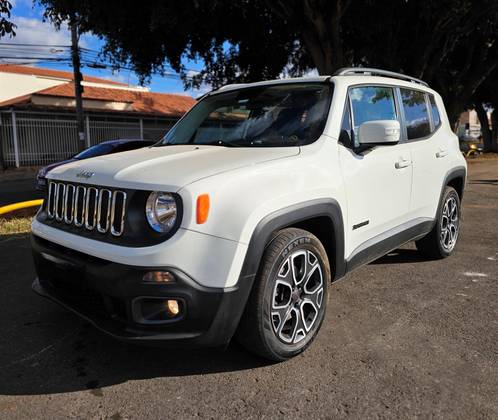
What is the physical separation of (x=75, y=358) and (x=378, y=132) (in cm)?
258

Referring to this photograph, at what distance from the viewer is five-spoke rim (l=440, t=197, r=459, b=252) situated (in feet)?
17.2

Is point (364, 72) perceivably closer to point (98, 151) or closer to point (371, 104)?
point (371, 104)

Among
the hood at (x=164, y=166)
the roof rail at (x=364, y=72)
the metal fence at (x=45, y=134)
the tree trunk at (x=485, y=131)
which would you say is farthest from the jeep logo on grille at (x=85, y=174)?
the tree trunk at (x=485, y=131)

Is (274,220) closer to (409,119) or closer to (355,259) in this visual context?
(355,259)

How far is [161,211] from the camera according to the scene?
2.69m

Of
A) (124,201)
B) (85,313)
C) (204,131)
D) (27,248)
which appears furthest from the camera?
(27,248)

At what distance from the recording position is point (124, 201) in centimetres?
278

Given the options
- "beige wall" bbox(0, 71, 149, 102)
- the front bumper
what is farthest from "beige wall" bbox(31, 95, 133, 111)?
the front bumper

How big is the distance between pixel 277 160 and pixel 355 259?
1.12 metres

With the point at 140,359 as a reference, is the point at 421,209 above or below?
above

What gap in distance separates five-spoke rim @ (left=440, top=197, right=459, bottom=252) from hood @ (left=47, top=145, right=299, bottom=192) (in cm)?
265

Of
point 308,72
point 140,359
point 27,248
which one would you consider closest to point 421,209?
point 140,359

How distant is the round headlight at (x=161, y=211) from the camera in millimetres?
2662

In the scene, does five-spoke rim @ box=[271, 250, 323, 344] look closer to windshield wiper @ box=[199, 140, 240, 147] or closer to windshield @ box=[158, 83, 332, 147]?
windshield @ box=[158, 83, 332, 147]
